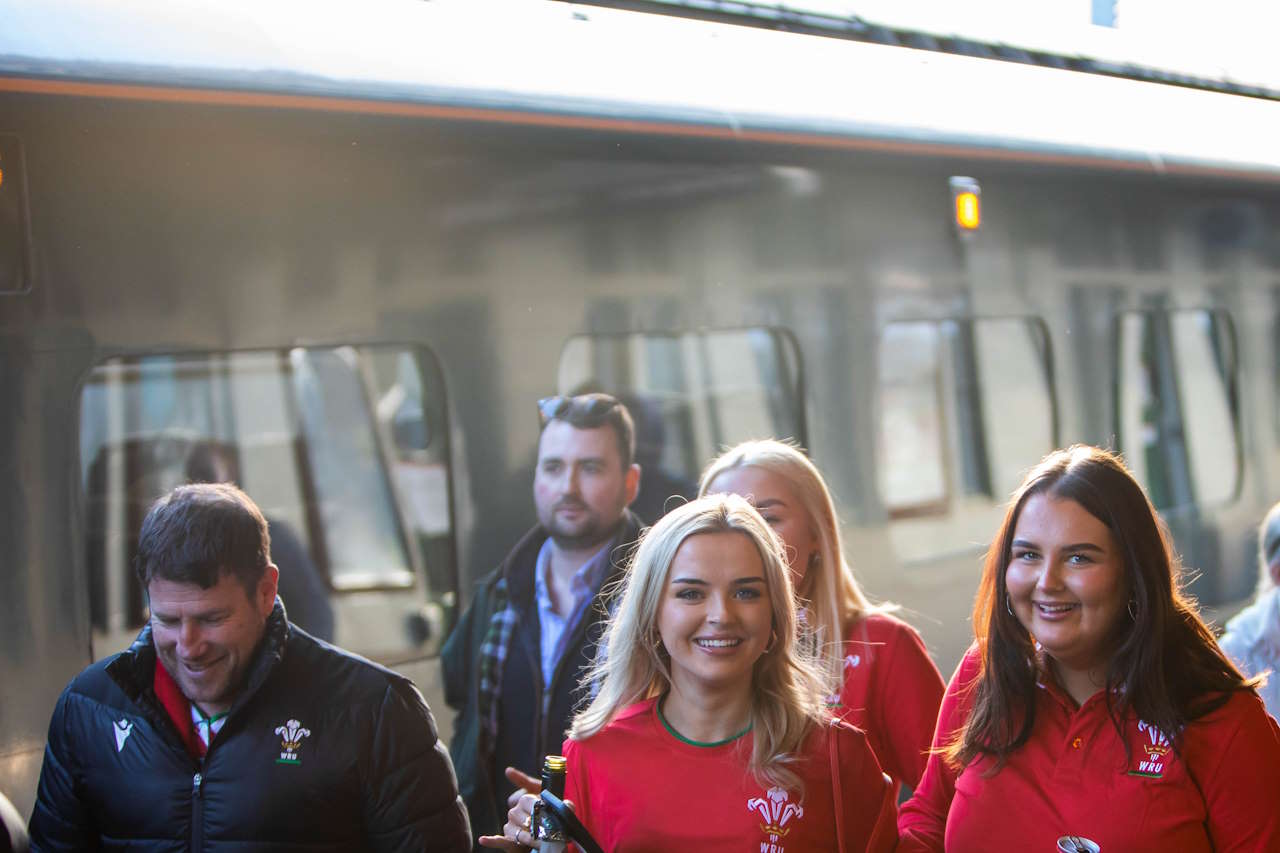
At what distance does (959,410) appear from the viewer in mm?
5242

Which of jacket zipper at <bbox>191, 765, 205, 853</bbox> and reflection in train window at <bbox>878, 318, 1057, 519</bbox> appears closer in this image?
jacket zipper at <bbox>191, 765, 205, 853</bbox>

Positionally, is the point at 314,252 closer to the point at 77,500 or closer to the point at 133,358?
the point at 133,358

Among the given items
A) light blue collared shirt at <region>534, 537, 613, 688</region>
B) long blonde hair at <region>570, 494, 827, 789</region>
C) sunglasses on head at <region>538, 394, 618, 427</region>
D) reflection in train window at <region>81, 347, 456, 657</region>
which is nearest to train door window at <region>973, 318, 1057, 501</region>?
sunglasses on head at <region>538, 394, 618, 427</region>

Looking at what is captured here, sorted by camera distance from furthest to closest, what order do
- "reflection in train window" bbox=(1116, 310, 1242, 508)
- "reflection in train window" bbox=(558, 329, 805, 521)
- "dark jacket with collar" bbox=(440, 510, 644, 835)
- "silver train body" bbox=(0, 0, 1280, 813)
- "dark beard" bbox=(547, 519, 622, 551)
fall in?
"reflection in train window" bbox=(1116, 310, 1242, 508)
"reflection in train window" bbox=(558, 329, 805, 521)
"dark beard" bbox=(547, 519, 622, 551)
"dark jacket with collar" bbox=(440, 510, 644, 835)
"silver train body" bbox=(0, 0, 1280, 813)

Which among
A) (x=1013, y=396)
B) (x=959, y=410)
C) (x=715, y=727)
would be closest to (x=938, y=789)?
(x=715, y=727)

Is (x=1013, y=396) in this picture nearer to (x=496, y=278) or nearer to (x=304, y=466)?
(x=496, y=278)

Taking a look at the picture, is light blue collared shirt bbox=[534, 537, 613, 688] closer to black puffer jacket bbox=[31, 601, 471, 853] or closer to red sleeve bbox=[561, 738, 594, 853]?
black puffer jacket bbox=[31, 601, 471, 853]

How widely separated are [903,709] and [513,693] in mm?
980

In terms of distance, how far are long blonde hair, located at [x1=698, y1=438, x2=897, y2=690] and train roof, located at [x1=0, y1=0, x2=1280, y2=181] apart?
1.17 m

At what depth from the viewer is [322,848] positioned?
2.69 metres

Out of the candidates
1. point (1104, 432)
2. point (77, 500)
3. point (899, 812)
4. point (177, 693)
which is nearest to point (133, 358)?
point (77, 500)

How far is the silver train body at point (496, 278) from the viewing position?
123 inches

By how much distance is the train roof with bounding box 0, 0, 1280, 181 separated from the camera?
3.24 metres

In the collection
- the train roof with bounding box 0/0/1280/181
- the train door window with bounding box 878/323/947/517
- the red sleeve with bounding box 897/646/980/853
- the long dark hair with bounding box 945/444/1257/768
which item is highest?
the train roof with bounding box 0/0/1280/181
